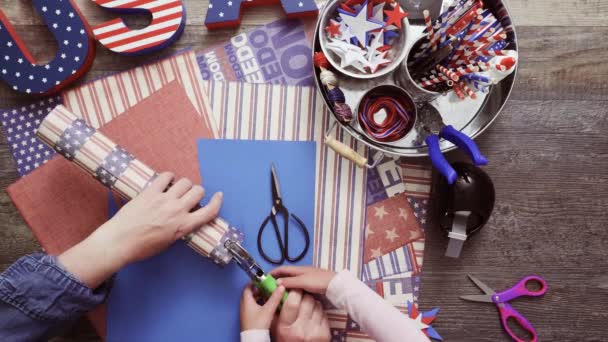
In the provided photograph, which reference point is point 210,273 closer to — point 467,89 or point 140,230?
point 140,230

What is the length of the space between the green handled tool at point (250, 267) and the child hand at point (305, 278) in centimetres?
2

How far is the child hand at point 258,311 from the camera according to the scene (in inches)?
27.7

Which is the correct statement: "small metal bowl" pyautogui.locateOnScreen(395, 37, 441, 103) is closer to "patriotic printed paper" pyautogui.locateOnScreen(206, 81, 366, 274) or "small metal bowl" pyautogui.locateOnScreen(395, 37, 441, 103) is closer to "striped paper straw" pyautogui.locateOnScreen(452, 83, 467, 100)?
"striped paper straw" pyautogui.locateOnScreen(452, 83, 467, 100)

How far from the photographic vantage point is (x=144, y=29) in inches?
30.1

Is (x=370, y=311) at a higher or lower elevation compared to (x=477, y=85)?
lower

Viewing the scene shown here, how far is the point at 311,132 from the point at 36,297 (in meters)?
0.48

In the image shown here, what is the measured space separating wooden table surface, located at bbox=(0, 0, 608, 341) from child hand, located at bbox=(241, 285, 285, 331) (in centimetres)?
26

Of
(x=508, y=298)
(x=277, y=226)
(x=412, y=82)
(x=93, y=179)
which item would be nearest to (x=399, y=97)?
(x=412, y=82)

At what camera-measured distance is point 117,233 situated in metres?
0.70

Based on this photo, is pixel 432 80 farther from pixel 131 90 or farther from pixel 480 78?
pixel 131 90

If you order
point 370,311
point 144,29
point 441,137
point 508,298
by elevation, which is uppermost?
point 144,29

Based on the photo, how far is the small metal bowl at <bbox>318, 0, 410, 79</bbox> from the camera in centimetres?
70

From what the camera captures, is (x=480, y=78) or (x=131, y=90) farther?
(x=131, y=90)

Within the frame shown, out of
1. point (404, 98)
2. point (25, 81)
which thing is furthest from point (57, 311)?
point (404, 98)
